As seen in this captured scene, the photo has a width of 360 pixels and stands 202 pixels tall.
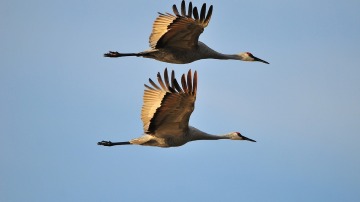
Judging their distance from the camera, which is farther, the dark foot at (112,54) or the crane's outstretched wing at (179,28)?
the dark foot at (112,54)

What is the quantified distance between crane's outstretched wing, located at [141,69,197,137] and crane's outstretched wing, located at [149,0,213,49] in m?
0.97

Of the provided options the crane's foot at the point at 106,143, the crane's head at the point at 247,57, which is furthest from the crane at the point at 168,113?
the crane's head at the point at 247,57

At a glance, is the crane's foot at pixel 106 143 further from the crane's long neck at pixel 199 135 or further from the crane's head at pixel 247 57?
the crane's head at pixel 247 57

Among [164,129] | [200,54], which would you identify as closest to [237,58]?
[200,54]

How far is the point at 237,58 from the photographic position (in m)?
A: 25.5

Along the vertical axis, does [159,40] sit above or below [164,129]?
above

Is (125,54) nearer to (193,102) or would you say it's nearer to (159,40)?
(159,40)

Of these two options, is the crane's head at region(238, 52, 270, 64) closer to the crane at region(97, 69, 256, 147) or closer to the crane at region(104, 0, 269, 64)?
the crane at region(104, 0, 269, 64)

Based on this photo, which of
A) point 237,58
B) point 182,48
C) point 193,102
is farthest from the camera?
point 237,58

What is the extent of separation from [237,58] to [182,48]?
2.43 m

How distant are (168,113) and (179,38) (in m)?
1.74

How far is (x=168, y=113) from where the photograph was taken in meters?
22.3

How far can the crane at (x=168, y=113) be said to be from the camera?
21797mm

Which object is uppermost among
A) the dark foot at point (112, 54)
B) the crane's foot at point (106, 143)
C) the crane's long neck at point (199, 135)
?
the dark foot at point (112, 54)
